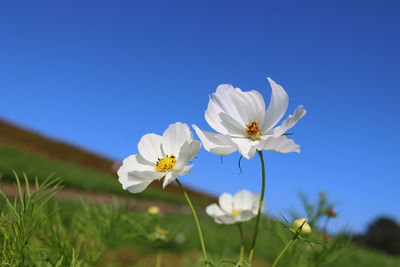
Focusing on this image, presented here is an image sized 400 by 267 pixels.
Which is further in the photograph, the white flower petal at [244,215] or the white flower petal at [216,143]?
the white flower petal at [244,215]

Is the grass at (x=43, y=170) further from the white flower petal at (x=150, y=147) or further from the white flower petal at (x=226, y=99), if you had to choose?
the white flower petal at (x=226, y=99)

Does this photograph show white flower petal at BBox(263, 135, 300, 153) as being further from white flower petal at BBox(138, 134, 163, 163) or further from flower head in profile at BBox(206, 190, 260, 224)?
flower head in profile at BBox(206, 190, 260, 224)

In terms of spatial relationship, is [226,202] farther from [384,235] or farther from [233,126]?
[384,235]

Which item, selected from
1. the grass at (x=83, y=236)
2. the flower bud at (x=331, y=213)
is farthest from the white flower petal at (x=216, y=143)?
the flower bud at (x=331, y=213)

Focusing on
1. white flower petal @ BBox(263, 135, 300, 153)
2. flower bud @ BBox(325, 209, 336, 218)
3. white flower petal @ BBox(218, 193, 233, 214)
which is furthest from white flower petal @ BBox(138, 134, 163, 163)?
flower bud @ BBox(325, 209, 336, 218)

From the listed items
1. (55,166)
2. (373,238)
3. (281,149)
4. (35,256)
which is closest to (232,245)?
(35,256)

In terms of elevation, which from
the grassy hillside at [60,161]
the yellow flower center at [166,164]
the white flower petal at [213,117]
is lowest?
the yellow flower center at [166,164]

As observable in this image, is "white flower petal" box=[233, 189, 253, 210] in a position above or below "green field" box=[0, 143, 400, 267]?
above

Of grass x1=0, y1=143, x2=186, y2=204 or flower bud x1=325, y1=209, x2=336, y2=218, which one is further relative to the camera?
grass x1=0, y1=143, x2=186, y2=204
